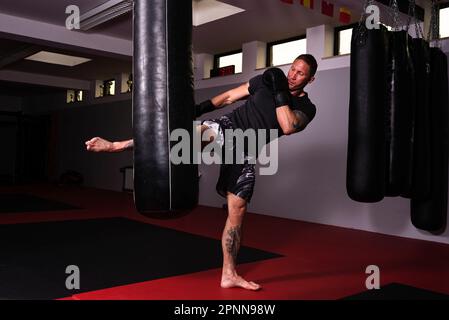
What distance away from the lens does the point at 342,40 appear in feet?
18.6

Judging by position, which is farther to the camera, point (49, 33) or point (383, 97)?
point (49, 33)

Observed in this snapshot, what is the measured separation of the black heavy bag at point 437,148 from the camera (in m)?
2.62

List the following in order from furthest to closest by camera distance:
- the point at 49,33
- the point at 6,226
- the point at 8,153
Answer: the point at 8,153, the point at 49,33, the point at 6,226

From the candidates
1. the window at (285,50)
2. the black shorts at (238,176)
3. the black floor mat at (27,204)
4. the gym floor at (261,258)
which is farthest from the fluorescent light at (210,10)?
the black floor mat at (27,204)

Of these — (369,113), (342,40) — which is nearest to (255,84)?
(369,113)

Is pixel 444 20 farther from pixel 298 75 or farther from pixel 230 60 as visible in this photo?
pixel 230 60

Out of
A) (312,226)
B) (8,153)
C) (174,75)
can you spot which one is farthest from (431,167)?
(8,153)

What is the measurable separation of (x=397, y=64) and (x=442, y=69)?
51 cm

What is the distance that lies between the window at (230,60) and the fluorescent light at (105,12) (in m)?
2.32

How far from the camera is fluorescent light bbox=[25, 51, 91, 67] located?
8164 mm

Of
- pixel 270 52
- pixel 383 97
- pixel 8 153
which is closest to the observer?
pixel 383 97

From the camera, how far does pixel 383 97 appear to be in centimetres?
229

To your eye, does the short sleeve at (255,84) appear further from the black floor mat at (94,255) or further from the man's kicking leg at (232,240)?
the black floor mat at (94,255)
